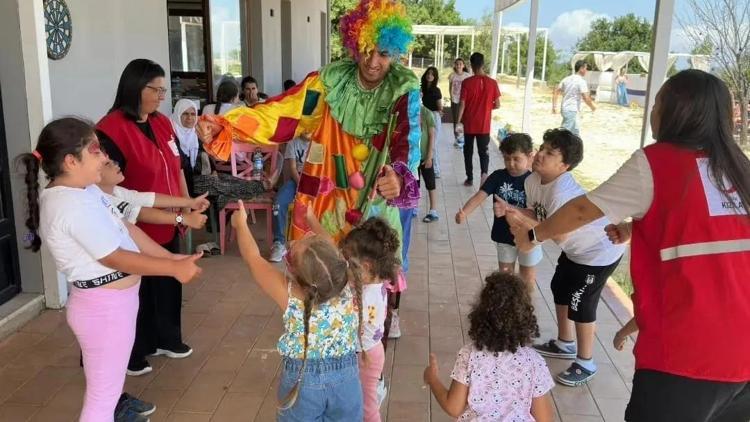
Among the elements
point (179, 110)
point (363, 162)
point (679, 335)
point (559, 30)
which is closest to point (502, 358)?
point (679, 335)

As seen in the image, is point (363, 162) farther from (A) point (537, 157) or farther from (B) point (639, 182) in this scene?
(B) point (639, 182)

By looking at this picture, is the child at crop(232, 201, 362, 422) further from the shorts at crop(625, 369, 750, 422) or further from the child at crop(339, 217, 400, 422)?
the shorts at crop(625, 369, 750, 422)

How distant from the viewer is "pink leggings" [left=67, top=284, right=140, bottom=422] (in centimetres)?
222

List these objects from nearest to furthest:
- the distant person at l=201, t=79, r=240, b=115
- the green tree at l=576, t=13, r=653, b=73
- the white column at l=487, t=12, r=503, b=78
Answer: the distant person at l=201, t=79, r=240, b=115
the green tree at l=576, t=13, r=653, b=73
the white column at l=487, t=12, r=503, b=78

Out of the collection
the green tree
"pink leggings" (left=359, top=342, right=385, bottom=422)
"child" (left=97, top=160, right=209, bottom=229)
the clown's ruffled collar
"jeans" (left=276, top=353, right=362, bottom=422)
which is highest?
the green tree

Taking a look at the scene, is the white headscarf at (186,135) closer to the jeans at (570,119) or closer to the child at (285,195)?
the child at (285,195)

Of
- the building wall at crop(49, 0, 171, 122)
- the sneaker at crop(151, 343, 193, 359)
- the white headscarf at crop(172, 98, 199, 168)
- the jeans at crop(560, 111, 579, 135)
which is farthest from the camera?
the jeans at crop(560, 111, 579, 135)

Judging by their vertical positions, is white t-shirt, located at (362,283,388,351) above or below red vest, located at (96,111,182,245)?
below

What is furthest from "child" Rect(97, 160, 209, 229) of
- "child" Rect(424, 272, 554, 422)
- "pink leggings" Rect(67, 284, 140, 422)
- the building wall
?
the building wall

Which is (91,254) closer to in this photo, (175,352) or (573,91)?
(175,352)

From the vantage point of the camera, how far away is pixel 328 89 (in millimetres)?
2871

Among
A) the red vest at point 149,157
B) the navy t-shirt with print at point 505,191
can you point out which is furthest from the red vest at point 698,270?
the red vest at point 149,157

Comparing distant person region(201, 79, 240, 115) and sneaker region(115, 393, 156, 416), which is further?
distant person region(201, 79, 240, 115)

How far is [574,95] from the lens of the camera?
9406 mm
